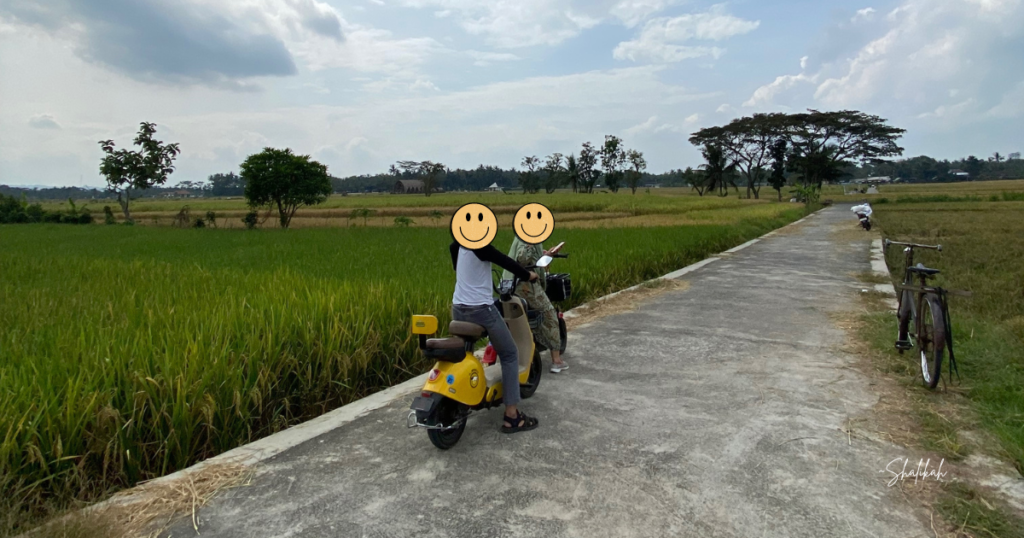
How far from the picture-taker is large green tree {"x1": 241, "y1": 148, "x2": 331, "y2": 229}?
2484 cm

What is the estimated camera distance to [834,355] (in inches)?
184

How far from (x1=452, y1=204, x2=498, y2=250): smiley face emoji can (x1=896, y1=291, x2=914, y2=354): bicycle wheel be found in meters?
3.27

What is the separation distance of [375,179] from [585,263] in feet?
326

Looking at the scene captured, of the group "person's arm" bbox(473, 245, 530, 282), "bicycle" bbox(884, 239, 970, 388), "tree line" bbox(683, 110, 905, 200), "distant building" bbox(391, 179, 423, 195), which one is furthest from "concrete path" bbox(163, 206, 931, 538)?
"distant building" bbox(391, 179, 423, 195)

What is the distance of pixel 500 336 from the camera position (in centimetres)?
320

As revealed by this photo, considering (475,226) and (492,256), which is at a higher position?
(475,226)

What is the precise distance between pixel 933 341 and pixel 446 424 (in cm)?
310

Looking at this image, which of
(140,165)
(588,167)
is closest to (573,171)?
(588,167)

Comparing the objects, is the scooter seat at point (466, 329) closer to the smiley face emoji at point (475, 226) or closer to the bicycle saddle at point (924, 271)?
the smiley face emoji at point (475, 226)

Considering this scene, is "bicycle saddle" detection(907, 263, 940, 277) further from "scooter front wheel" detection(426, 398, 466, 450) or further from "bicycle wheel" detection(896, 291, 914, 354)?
"scooter front wheel" detection(426, 398, 466, 450)

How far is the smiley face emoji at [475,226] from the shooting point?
292cm

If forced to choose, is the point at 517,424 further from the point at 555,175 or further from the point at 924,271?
the point at 555,175

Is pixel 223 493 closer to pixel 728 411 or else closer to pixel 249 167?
pixel 728 411

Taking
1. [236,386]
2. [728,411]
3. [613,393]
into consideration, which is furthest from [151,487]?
[728,411]
